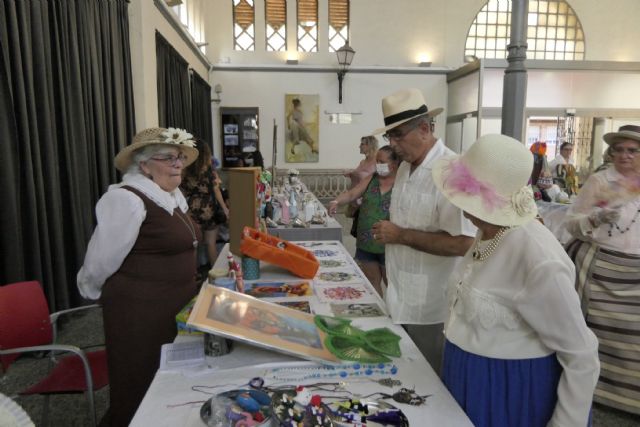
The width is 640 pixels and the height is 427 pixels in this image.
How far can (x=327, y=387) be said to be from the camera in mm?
1311

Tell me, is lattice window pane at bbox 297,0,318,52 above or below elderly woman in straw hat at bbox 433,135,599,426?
above

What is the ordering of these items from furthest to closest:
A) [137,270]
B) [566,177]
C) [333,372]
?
1. [566,177]
2. [137,270]
3. [333,372]

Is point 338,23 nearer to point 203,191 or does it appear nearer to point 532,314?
point 203,191

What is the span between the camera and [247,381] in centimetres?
134

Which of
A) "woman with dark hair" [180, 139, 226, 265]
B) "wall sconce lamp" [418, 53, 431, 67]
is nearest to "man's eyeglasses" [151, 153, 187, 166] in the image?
"woman with dark hair" [180, 139, 226, 265]

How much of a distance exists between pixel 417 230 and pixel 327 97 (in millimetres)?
10054

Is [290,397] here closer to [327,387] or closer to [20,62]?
[327,387]

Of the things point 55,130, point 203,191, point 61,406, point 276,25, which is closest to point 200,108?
point 276,25

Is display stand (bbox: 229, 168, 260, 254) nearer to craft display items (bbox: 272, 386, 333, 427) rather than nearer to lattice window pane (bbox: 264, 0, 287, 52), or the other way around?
craft display items (bbox: 272, 386, 333, 427)

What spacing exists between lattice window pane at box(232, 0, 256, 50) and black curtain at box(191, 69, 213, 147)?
4.86ft

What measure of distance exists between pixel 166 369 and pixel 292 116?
34.2 feet

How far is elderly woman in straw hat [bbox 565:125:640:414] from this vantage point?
253 cm

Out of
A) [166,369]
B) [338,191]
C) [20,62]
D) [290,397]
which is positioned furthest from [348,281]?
[338,191]

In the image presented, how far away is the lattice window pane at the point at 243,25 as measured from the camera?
11109mm
